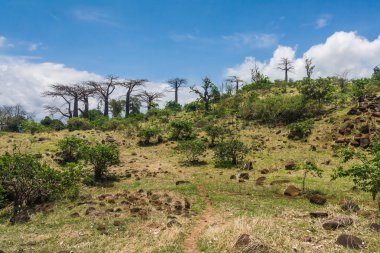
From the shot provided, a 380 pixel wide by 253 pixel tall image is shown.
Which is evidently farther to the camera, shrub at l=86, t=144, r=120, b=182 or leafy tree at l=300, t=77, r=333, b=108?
leafy tree at l=300, t=77, r=333, b=108

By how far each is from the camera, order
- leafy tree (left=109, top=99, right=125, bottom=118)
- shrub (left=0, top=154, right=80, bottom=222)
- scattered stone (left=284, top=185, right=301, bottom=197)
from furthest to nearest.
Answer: leafy tree (left=109, top=99, right=125, bottom=118) → scattered stone (left=284, top=185, right=301, bottom=197) → shrub (left=0, top=154, right=80, bottom=222)

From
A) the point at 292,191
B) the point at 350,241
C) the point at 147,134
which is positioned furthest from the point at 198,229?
the point at 147,134

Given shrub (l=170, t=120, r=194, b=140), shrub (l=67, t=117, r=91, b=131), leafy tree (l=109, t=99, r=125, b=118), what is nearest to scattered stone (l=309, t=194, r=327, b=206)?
shrub (l=170, t=120, r=194, b=140)

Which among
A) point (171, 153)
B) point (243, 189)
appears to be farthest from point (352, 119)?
point (243, 189)

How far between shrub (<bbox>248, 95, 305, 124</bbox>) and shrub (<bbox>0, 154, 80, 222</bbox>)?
82.0 feet

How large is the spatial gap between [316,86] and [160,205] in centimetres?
2700

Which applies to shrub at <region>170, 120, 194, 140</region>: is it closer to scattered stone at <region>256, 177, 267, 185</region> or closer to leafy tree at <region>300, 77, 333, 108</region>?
leafy tree at <region>300, 77, 333, 108</region>

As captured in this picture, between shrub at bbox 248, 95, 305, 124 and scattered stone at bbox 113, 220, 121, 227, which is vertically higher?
shrub at bbox 248, 95, 305, 124

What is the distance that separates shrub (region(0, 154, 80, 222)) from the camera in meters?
15.2

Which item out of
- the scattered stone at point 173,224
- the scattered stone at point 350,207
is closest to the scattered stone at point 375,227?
the scattered stone at point 350,207

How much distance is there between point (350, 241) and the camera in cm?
890

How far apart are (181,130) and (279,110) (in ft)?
34.7

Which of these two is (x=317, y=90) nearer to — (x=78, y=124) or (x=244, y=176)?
(x=244, y=176)

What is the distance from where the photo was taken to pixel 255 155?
88.6ft
